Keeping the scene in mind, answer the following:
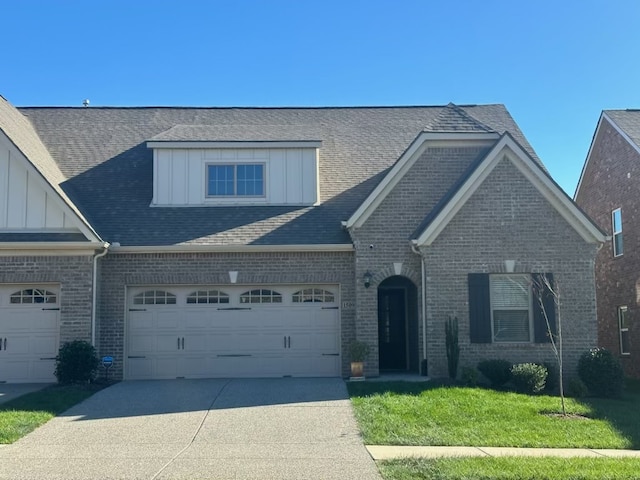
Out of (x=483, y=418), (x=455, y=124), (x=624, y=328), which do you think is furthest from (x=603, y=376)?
(x=624, y=328)

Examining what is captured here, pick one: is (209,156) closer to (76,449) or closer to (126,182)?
(126,182)

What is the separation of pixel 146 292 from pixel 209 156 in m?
3.87

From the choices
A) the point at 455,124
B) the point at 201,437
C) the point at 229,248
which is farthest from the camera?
the point at 455,124

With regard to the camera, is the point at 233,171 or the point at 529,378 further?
the point at 233,171

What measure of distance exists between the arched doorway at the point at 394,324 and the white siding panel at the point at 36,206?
27.1ft

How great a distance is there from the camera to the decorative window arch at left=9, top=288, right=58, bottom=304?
16203 millimetres

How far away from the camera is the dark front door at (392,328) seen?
1819 centimetres

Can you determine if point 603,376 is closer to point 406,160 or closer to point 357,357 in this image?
point 357,357

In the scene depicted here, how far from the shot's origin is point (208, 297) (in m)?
16.8

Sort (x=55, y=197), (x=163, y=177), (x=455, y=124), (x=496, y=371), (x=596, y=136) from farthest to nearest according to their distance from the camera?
(x=596, y=136)
(x=163, y=177)
(x=455, y=124)
(x=55, y=197)
(x=496, y=371)

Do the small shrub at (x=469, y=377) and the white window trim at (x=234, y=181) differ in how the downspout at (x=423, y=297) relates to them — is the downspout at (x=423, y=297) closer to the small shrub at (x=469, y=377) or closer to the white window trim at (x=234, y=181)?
the small shrub at (x=469, y=377)

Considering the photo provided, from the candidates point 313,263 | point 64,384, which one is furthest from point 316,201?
point 64,384

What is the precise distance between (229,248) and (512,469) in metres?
9.44

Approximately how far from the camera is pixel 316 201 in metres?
18.0
